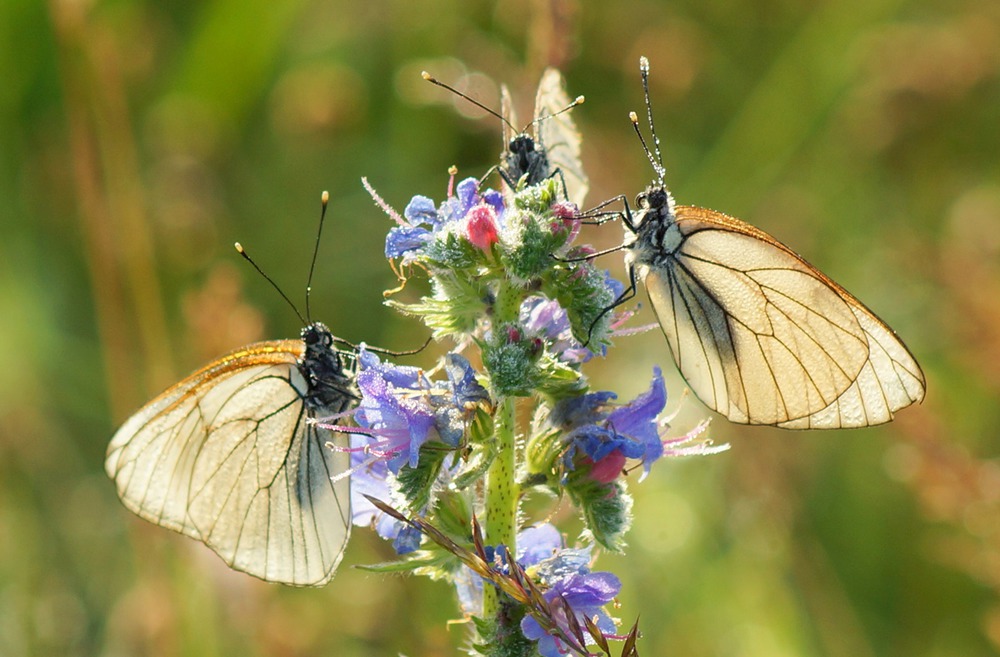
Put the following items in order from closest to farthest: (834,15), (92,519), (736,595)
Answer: (736,595) < (92,519) < (834,15)

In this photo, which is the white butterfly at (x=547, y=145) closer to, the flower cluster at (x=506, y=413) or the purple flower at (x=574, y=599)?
the flower cluster at (x=506, y=413)

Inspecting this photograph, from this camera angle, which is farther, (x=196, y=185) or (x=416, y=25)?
(x=416, y=25)

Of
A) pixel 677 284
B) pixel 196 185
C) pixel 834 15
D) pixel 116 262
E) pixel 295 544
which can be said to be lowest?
pixel 295 544

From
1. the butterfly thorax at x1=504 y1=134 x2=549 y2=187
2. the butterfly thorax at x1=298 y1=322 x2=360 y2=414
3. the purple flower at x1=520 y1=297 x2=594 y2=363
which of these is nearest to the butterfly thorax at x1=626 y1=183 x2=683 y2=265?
the butterfly thorax at x1=504 y1=134 x2=549 y2=187

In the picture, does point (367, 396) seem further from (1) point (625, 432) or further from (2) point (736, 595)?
(2) point (736, 595)

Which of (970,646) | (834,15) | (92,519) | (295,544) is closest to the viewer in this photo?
(295,544)

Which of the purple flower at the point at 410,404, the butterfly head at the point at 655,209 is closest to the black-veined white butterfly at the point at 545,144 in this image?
the butterfly head at the point at 655,209

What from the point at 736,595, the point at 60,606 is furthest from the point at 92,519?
the point at 736,595
